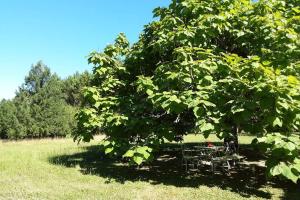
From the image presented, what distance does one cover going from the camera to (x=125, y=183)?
12.3 m

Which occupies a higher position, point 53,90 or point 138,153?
point 53,90

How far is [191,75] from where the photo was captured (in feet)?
36.6

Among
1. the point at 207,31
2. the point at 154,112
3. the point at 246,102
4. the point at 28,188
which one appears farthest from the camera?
the point at 154,112

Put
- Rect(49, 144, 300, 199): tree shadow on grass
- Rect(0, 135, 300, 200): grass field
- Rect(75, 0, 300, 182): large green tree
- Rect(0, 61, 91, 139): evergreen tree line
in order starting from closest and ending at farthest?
Rect(75, 0, 300, 182): large green tree → Rect(0, 135, 300, 200): grass field → Rect(49, 144, 300, 199): tree shadow on grass → Rect(0, 61, 91, 139): evergreen tree line

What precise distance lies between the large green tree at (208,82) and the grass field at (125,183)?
3.96 feet

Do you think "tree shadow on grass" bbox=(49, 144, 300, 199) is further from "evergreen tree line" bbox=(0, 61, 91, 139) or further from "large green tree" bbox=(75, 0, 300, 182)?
"evergreen tree line" bbox=(0, 61, 91, 139)

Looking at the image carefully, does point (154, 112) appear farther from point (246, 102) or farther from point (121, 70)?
point (246, 102)

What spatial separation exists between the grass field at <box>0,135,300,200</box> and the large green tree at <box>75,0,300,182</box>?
1.21m

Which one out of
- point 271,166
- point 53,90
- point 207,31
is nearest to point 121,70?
point 207,31

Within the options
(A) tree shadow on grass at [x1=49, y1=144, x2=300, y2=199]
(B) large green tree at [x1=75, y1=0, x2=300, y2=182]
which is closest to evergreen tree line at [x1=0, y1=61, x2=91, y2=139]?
(A) tree shadow on grass at [x1=49, y1=144, x2=300, y2=199]

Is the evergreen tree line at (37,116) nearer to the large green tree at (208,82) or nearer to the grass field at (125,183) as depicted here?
the grass field at (125,183)

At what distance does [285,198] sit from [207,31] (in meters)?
6.18

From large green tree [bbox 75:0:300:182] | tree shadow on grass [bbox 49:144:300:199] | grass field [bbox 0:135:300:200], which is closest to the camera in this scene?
large green tree [bbox 75:0:300:182]

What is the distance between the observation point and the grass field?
10.7 m
